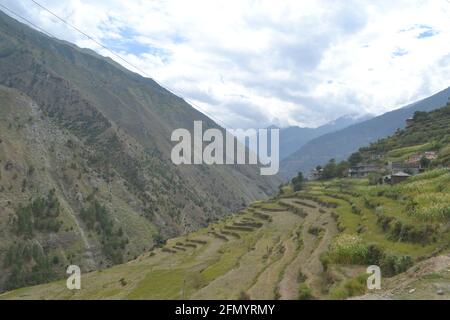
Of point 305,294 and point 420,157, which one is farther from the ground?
point 420,157

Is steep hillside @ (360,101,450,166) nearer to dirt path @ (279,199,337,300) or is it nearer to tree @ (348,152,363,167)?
tree @ (348,152,363,167)

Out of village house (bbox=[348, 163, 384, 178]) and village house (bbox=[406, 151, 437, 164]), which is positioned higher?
village house (bbox=[406, 151, 437, 164])

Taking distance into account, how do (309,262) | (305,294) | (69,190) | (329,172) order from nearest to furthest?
(305,294)
(309,262)
(329,172)
(69,190)

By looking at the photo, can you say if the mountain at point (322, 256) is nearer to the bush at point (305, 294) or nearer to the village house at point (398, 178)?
the bush at point (305, 294)

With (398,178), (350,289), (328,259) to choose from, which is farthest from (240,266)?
(398,178)

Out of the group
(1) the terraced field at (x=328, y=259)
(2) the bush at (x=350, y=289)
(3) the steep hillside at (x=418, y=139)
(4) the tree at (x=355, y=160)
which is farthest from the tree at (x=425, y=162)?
(2) the bush at (x=350, y=289)

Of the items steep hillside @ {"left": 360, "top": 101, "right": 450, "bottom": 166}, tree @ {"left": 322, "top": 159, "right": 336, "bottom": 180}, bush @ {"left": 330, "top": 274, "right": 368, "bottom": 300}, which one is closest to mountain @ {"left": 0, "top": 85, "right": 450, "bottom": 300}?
bush @ {"left": 330, "top": 274, "right": 368, "bottom": 300}

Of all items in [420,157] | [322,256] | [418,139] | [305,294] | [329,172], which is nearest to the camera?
[305,294]

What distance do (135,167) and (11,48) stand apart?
84.4 m

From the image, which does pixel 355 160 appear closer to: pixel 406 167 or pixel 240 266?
pixel 406 167

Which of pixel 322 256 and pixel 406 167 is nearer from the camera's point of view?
pixel 322 256

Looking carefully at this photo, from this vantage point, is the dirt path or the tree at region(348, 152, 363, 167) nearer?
the dirt path

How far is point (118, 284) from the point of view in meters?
48.6
